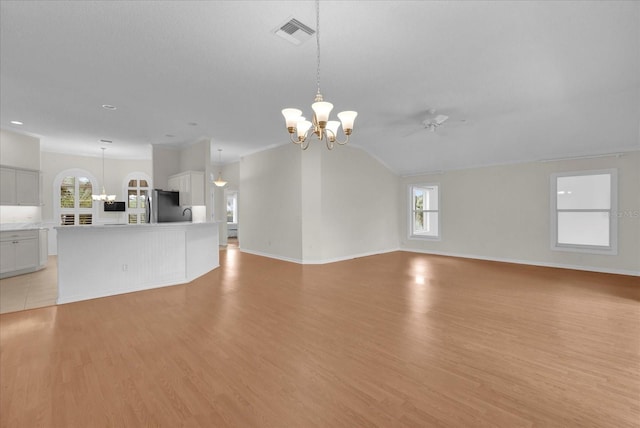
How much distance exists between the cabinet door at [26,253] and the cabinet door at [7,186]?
3.00ft

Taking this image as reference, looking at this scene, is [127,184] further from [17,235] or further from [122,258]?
[122,258]

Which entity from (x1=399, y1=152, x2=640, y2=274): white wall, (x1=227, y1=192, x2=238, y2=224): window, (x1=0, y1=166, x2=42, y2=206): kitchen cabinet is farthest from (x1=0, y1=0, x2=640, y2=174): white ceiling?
(x1=227, y1=192, x2=238, y2=224): window

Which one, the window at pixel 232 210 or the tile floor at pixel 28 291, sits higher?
the window at pixel 232 210

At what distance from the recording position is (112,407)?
182 cm

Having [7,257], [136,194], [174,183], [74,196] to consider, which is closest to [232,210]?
[136,194]

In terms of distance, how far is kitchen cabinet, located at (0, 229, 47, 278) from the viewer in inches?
208

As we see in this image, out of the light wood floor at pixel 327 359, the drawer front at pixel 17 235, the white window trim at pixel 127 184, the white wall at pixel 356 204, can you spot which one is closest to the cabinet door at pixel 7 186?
the drawer front at pixel 17 235

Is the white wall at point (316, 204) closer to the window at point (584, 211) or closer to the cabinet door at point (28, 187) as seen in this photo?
the window at point (584, 211)

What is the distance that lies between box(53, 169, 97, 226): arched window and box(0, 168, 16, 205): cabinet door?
8.48ft

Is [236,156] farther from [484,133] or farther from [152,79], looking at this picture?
[484,133]

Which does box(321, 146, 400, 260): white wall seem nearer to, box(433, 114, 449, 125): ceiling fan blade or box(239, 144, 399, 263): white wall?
box(239, 144, 399, 263): white wall

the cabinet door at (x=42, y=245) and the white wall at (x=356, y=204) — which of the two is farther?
the white wall at (x=356, y=204)

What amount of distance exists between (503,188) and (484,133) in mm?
1818

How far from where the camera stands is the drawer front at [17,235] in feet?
17.4
